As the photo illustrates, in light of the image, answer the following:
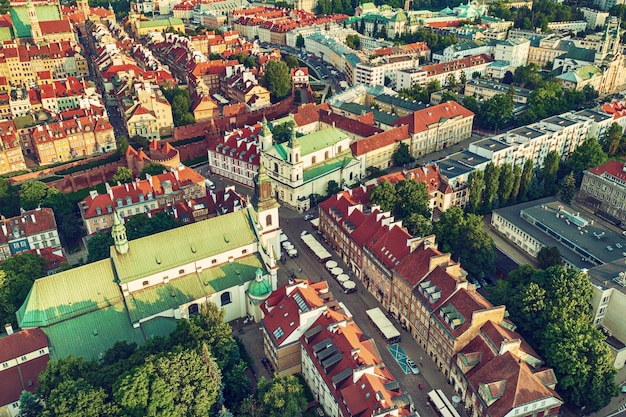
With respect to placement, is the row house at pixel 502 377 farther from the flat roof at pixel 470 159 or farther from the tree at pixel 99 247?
the tree at pixel 99 247

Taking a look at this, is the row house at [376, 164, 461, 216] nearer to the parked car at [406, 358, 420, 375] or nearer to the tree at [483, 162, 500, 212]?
the tree at [483, 162, 500, 212]

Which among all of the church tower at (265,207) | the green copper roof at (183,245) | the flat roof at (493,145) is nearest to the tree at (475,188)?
the flat roof at (493,145)

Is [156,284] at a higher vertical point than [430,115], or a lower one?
lower

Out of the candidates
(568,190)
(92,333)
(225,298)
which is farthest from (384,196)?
(92,333)

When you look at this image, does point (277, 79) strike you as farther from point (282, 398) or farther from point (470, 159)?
point (282, 398)

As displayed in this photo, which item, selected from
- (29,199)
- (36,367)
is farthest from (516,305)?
(29,199)

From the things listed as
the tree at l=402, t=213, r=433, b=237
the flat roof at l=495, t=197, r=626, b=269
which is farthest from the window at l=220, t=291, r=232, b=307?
the flat roof at l=495, t=197, r=626, b=269
